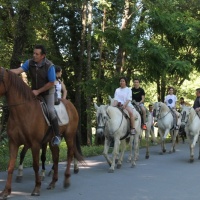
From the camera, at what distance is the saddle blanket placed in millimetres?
8945

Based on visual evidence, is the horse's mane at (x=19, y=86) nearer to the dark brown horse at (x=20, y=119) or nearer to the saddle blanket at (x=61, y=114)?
the dark brown horse at (x=20, y=119)

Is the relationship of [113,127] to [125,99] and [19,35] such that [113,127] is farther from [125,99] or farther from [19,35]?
[19,35]

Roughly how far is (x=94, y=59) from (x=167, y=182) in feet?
54.4

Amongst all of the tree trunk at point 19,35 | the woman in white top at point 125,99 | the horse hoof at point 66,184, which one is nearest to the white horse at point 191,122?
the woman in white top at point 125,99

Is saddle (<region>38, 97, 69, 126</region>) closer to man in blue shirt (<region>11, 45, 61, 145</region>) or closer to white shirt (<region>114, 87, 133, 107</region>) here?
man in blue shirt (<region>11, 45, 61, 145</region>)

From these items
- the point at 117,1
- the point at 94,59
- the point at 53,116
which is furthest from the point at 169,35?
the point at 53,116

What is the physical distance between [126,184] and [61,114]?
7.68ft

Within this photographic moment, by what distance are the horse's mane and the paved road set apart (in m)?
2.03

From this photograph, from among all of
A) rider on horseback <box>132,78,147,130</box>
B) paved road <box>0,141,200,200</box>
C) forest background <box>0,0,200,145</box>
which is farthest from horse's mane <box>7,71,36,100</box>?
forest background <box>0,0,200,145</box>

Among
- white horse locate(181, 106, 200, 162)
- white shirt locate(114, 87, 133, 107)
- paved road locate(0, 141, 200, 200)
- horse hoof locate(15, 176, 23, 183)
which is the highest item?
white shirt locate(114, 87, 133, 107)

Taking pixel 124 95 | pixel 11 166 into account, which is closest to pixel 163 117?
pixel 124 95

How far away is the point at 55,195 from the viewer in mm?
8062

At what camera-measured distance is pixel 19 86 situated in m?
7.76

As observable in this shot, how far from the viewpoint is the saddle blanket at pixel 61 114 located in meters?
8.95
